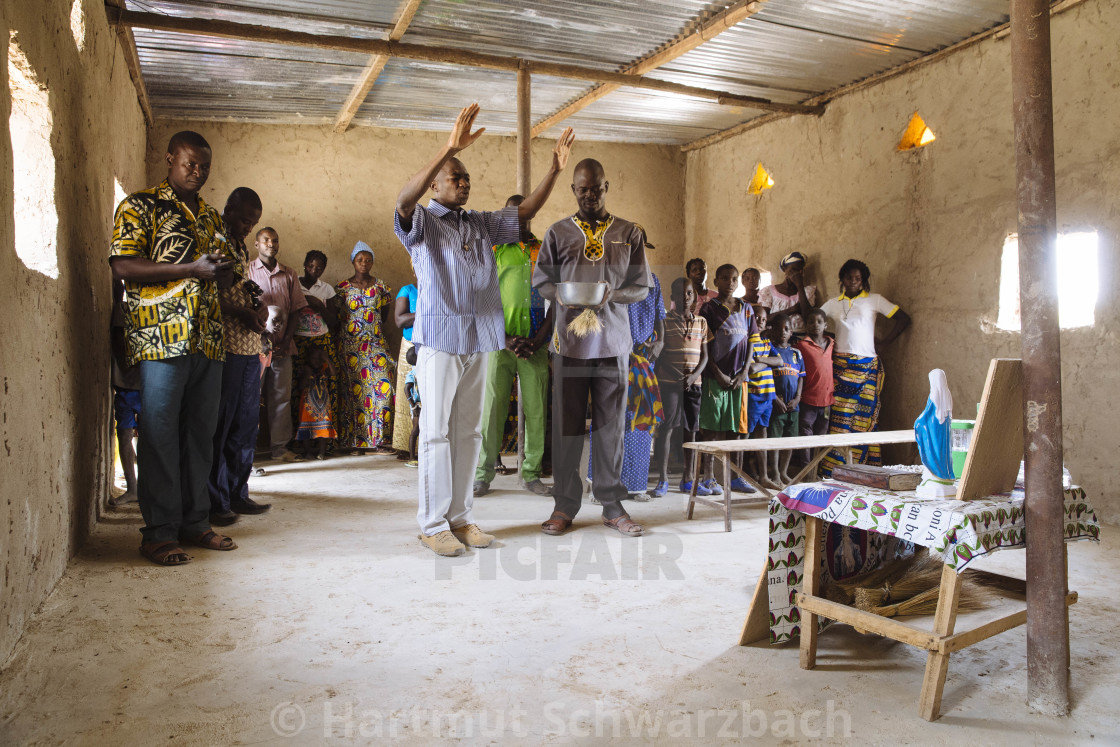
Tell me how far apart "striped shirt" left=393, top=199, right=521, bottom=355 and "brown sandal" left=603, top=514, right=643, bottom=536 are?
1197 mm

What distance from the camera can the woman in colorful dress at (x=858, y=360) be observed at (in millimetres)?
6539

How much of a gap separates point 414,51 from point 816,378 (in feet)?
13.4

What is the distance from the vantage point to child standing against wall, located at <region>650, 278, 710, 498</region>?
17.8 ft

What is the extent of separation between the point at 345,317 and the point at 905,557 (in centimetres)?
572

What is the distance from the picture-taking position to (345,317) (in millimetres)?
7492

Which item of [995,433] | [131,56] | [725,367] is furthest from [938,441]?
[131,56]

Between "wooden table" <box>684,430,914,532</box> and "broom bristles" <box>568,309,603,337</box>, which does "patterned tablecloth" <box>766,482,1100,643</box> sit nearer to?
"wooden table" <box>684,430,914,532</box>

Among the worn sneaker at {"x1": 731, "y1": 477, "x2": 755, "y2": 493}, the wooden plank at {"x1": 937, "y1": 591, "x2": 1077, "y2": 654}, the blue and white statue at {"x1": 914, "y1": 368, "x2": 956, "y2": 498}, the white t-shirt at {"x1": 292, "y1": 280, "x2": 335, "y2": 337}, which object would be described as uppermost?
the white t-shirt at {"x1": 292, "y1": 280, "x2": 335, "y2": 337}

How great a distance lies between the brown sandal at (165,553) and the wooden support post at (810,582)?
268 centimetres

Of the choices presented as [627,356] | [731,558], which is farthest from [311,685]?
[627,356]

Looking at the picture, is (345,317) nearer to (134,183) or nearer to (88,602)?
(134,183)

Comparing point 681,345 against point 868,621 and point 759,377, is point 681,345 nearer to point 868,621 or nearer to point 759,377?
point 759,377

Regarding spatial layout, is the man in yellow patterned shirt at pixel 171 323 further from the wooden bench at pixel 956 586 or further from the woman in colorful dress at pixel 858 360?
the woman in colorful dress at pixel 858 360

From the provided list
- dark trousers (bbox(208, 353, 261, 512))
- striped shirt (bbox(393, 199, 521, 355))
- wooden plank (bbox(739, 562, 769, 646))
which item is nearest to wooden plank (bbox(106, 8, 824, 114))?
dark trousers (bbox(208, 353, 261, 512))
